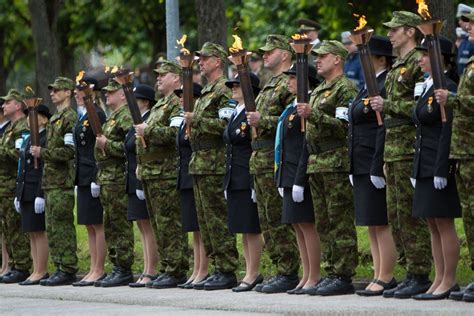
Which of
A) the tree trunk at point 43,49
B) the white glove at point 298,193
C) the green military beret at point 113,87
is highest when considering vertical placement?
Answer: the tree trunk at point 43,49

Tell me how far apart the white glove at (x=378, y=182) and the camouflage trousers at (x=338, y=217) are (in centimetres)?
51

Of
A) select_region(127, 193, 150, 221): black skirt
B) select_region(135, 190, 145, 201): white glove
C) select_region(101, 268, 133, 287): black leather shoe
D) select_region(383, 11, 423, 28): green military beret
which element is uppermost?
select_region(383, 11, 423, 28): green military beret

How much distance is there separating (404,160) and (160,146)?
3932mm

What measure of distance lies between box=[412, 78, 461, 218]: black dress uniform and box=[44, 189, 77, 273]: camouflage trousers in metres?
6.06

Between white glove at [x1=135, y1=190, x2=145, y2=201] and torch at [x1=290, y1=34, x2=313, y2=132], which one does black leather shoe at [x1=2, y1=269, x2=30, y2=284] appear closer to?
white glove at [x1=135, y1=190, x2=145, y2=201]

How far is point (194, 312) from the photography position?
1364 centimetres

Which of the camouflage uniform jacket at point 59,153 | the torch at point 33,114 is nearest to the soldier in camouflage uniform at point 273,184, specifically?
the camouflage uniform jacket at point 59,153

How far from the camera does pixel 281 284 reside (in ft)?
49.5

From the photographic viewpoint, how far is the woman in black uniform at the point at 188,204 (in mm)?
16422

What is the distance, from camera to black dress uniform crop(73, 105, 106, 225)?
17.8 m

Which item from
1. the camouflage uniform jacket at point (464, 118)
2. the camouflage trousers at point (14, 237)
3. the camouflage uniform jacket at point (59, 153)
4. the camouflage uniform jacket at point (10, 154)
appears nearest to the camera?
the camouflage uniform jacket at point (464, 118)

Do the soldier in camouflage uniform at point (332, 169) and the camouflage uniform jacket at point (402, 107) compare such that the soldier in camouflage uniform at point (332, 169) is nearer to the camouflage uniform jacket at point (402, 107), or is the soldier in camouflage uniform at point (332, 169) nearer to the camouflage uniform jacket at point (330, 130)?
the camouflage uniform jacket at point (330, 130)

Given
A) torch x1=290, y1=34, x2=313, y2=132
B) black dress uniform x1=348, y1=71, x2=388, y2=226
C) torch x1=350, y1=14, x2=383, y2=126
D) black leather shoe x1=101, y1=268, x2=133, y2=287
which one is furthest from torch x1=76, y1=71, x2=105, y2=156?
torch x1=350, y1=14, x2=383, y2=126

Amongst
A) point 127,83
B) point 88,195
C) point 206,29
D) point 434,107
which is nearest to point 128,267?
point 88,195
